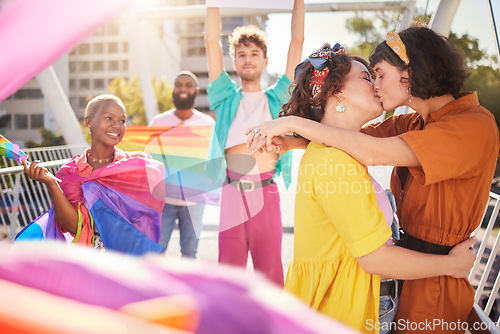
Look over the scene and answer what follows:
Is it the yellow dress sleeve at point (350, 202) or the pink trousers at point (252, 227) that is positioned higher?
the yellow dress sleeve at point (350, 202)

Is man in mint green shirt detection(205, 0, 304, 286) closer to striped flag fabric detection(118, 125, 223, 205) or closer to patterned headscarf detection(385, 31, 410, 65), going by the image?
striped flag fabric detection(118, 125, 223, 205)

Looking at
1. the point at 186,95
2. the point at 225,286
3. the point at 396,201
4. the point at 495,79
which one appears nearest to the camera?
the point at 225,286

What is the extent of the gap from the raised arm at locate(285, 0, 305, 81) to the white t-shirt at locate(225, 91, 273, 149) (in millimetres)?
290

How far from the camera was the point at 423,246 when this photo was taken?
1523 millimetres

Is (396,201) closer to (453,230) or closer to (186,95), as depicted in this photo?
(453,230)

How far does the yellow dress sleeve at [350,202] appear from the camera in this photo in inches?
52.4

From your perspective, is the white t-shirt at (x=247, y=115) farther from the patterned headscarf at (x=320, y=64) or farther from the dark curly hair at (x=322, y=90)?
the patterned headscarf at (x=320, y=64)

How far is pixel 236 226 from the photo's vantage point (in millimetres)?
2947

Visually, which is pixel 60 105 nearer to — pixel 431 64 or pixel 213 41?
pixel 213 41

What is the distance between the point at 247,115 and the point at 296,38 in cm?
66

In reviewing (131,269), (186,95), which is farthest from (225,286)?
(186,95)

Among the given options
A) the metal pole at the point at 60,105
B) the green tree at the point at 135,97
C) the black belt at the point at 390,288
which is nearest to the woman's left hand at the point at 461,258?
the black belt at the point at 390,288

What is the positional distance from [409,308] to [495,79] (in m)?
5.75

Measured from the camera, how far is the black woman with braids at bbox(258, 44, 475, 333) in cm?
135
